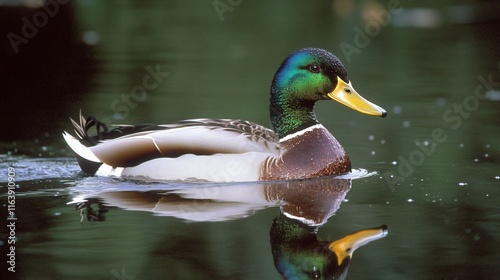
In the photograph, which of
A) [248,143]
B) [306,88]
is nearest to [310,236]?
[248,143]

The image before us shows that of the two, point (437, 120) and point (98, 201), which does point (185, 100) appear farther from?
point (98, 201)

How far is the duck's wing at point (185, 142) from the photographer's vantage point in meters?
9.13

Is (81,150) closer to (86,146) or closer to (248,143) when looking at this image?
(86,146)

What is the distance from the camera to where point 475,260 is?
22.0 feet

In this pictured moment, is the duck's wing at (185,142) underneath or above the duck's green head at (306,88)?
underneath

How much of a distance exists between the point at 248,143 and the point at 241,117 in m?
3.23

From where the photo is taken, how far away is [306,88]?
31.4ft

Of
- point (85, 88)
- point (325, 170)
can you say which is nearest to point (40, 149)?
point (325, 170)

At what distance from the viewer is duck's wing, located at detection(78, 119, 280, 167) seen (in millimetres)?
9133

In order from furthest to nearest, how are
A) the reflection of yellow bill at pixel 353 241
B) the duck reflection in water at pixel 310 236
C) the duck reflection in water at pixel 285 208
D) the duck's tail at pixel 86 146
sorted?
the duck's tail at pixel 86 146 → the reflection of yellow bill at pixel 353 241 → the duck reflection in water at pixel 285 208 → the duck reflection in water at pixel 310 236

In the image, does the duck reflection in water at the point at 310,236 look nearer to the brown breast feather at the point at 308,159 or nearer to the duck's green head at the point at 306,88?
the brown breast feather at the point at 308,159

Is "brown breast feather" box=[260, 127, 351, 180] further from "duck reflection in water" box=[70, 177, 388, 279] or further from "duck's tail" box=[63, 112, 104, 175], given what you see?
"duck's tail" box=[63, 112, 104, 175]

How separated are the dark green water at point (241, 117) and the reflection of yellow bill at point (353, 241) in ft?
0.31

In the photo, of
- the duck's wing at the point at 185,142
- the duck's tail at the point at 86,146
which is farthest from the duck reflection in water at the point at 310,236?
the duck's tail at the point at 86,146
